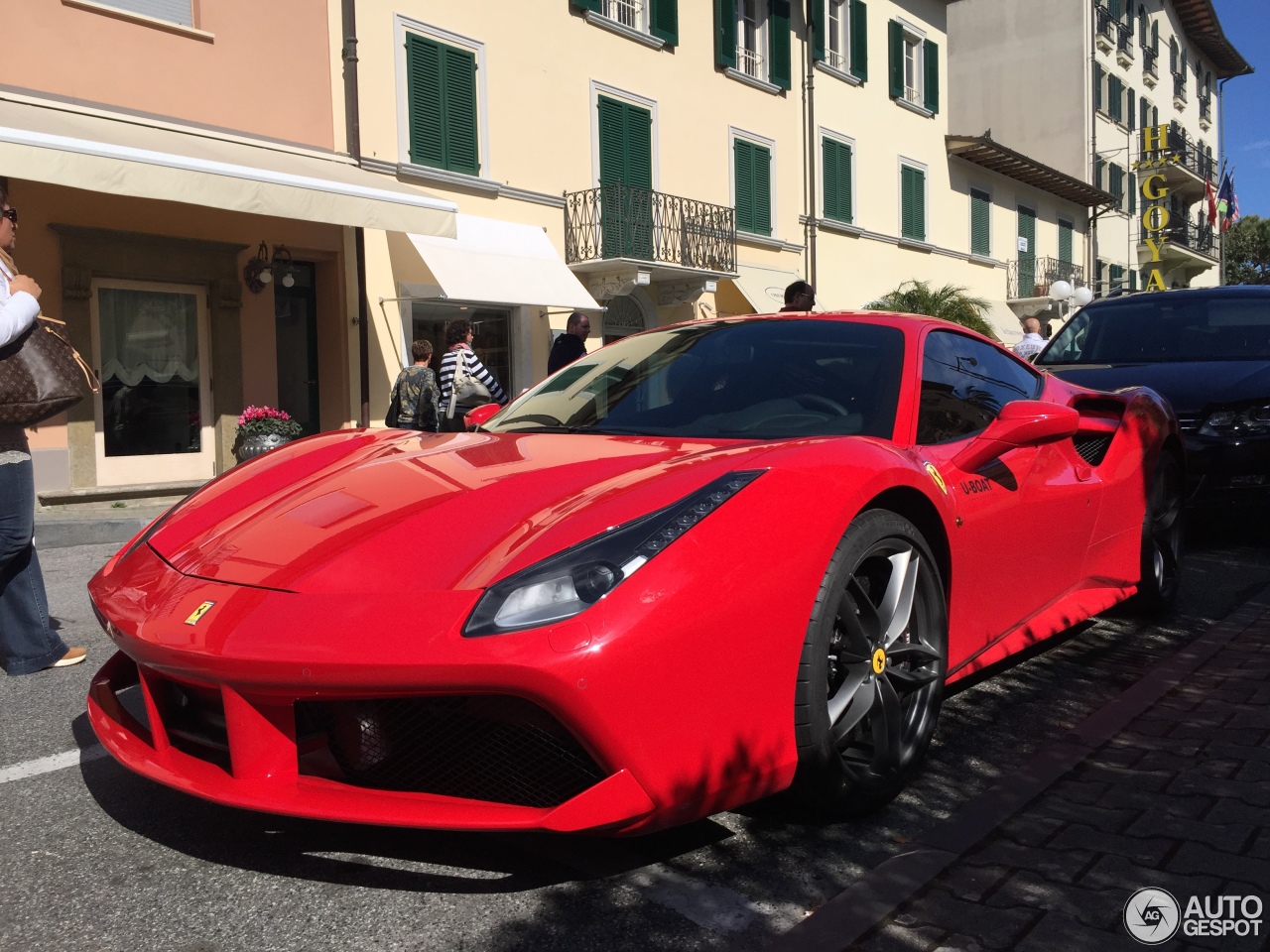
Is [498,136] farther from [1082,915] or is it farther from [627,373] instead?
[1082,915]

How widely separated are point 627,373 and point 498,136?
11.5m

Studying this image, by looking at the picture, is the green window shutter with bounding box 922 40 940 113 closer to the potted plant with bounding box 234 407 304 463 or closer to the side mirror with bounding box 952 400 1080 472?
the potted plant with bounding box 234 407 304 463

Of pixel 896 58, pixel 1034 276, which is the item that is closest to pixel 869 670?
pixel 896 58

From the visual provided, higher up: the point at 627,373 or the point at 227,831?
the point at 627,373

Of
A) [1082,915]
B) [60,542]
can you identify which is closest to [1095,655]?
[1082,915]

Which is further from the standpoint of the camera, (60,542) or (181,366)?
(181,366)

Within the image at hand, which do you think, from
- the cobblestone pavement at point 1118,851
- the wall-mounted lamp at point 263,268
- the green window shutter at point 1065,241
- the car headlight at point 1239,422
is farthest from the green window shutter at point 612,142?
the green window shutter at point 1065,241

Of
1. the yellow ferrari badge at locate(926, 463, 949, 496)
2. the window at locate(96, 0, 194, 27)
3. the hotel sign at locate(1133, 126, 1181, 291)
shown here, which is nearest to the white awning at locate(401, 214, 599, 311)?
the window at locate(96, 0, 194, 27)

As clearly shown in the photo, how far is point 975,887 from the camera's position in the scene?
220cm

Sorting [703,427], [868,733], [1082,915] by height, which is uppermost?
[703,427]

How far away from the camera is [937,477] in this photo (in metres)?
2.84

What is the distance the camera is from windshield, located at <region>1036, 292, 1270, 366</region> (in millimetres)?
6637

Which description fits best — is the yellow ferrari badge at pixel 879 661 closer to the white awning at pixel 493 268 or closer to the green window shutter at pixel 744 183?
the white awning at pixel 493 268

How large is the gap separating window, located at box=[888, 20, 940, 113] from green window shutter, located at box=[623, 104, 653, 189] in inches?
319
